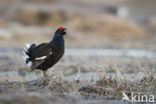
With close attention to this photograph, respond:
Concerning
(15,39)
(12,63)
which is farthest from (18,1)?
(12,63)

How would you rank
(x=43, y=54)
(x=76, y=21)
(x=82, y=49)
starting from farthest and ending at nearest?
1. (x=76, y=21)
2. (x=82, y=49)
3. (x=43, y=54)

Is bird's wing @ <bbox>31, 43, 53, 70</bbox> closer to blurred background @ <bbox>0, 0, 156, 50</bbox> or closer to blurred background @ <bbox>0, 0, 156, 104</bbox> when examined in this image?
blurred background @ <bbox>0, 0, 156, 104</bbox>

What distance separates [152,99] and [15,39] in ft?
65.7

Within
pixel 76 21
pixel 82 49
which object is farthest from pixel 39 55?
pixel 76 21

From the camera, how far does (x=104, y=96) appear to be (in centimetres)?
921

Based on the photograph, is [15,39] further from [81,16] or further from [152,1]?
[152,1]

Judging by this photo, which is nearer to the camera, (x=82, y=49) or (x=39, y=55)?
(x=39, y=55)

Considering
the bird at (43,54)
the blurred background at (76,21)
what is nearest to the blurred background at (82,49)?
the blurred background at (76,21)

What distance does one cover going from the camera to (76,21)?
40.9 m

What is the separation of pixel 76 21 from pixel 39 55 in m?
30.6

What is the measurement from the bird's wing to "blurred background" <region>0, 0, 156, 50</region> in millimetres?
17773

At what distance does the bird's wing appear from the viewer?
33.9 feet

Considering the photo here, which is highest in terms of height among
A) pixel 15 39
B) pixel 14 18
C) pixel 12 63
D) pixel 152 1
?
pixel 152 1

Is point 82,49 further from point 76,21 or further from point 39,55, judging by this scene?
point 76,21
